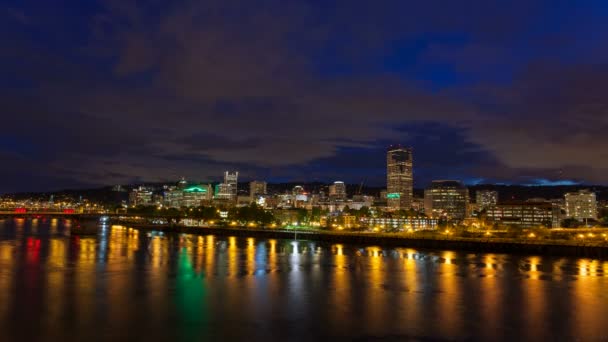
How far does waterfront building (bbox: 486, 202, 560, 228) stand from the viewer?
523 feet

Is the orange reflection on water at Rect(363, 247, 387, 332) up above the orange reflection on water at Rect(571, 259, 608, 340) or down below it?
above

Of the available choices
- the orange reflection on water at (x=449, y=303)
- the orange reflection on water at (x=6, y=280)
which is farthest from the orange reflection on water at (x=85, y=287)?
the orange reflection on water at (x=449, y=303)

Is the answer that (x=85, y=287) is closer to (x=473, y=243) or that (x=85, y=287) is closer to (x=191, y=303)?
(x=191, y=303)

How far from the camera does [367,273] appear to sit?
38781mm

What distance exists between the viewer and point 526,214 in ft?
548

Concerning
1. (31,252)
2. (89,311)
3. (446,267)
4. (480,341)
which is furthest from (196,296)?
(31,252)

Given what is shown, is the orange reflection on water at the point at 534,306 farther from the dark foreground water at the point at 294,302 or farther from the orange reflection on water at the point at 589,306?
the orange reflection on water at the point at 589,306

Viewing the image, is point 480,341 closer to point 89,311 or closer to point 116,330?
point 116,330

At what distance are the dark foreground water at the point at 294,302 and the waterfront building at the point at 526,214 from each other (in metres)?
125

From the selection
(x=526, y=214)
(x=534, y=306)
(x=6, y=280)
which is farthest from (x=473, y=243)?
(x=526, y=214)

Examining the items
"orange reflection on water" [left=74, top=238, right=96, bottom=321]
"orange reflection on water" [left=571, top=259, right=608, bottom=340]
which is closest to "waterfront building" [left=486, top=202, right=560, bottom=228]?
"orange reflection on water" [left=571, top=259, right=608, bottom=340]

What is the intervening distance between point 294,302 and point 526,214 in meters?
159

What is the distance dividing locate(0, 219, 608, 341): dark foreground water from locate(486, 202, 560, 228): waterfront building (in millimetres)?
125085

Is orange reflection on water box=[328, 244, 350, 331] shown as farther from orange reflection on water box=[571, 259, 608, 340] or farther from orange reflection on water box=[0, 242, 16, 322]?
orange reflection on water box=[0, 242, 16, 322]
